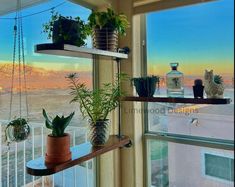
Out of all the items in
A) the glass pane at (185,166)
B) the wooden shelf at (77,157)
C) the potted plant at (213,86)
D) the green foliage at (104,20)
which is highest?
the green foliage at (104,20)

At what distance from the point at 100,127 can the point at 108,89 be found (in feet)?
1.28

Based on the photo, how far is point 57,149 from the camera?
128 cm

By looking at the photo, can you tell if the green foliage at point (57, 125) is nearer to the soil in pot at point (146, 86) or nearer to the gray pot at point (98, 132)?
the gray pot at point (98, 132)

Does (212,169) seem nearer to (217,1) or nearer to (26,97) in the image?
(217,1)

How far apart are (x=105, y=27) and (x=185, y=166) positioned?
1.17m

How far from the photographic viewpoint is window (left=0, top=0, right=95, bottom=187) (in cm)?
145

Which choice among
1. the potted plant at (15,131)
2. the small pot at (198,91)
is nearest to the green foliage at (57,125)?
the potted plant at (15,131)

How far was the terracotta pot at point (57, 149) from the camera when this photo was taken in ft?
4.18

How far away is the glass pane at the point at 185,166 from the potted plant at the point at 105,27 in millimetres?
891

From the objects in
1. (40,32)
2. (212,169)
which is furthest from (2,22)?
(212,169)

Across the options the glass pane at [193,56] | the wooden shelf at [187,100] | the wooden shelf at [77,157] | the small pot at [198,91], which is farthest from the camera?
the glass pane at [193,56]

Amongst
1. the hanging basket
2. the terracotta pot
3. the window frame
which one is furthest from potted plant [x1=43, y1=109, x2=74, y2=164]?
the window frame

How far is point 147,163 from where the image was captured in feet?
6.57

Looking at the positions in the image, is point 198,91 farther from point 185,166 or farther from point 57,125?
point 57,125
